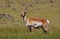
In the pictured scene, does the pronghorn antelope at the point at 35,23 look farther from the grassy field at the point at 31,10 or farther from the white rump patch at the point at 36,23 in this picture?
the grassy field at the point at 31,10

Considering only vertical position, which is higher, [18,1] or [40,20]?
[40,20]

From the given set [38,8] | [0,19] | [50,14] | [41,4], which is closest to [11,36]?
[0,19]

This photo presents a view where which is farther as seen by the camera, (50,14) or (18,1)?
(18,1)

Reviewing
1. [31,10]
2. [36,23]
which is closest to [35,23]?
[36,23]

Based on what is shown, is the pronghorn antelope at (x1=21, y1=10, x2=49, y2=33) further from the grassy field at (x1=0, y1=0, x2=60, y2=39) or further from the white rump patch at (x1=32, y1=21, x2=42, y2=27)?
the grassy field at (x1=0, y1=0, x2=60, y2=39)

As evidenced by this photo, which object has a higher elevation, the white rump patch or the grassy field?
the white rump patch

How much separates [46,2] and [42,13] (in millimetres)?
5475

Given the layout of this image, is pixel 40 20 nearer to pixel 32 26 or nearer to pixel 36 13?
pixel 32 26

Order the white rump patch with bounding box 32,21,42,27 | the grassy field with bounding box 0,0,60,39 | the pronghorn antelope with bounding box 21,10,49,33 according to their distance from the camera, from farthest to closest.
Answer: the grassy field with bounding box 0,0,60,39 < the white rump patch with bounding box 32,21,42,27 < the pronghorn antelope with bounding box 21,10,49,33

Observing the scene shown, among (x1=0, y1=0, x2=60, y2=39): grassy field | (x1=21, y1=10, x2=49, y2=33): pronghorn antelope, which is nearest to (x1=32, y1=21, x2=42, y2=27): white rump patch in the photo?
(x1=21, y1=10, x2=49, y2=33): pronghorn antelope

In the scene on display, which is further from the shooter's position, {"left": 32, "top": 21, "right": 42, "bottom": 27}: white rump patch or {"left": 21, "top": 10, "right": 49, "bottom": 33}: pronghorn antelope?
{"left": 32, "top": 21, "right": 42, "bottom": 27}: white rump patch

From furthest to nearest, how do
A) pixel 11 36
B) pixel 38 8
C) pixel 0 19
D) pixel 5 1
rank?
pixel 5 1 < pixel 38 8 < pixel 0 19 < pixel 11 36

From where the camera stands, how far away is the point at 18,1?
27.1 metres

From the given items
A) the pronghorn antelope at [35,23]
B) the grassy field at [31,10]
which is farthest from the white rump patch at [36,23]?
the grassy field at [31,10]
